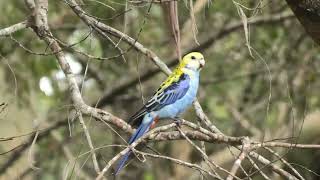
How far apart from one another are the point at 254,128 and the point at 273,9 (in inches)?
58.2

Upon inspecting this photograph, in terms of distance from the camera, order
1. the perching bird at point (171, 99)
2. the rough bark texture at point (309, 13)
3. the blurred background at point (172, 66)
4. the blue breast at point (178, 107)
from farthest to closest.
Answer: the blurred background at point (172, 66)
the blue breast at point (178, 107)
the perching bird at point (171, 99)
the rough bark texture at point (309, 13)

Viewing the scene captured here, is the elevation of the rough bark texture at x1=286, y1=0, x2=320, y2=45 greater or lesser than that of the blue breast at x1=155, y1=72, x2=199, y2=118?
greater

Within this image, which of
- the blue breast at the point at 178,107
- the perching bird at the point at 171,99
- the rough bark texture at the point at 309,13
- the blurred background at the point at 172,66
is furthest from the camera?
the blurred background at the point at 172,66

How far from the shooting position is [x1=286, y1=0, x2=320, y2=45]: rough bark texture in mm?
3840

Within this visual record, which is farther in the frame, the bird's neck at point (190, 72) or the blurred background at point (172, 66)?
the blurred background at point (172, 66)

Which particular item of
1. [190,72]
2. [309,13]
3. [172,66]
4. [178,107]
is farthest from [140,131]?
[172,66]

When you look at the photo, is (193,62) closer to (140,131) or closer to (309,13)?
(140,131)

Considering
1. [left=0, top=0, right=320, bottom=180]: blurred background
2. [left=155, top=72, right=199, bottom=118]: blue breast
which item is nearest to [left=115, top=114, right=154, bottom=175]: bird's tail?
[left=155, top=72, right=199, bottom=118]: blue breast

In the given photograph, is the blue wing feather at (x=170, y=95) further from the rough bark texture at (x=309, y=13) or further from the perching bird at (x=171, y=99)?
the rough bark texture at (x=309, y=13)

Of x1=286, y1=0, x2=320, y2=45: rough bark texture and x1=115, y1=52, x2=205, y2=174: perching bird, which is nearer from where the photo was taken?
x1=286, y1=0, x2=320, y2=45: rough bark texture

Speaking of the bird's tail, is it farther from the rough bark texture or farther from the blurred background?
the blurred background

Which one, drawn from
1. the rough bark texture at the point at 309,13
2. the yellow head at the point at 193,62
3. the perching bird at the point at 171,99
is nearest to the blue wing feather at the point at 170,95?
the perching bird at the point at 171,99

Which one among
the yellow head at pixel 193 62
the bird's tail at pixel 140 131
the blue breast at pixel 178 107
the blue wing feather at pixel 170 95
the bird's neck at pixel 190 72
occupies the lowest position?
the bird's tail at pixel 140 131

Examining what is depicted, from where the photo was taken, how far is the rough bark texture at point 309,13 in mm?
3840
